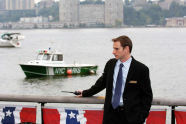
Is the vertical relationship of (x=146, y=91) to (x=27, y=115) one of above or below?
above

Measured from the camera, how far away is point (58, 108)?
7.20m

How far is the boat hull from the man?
3286 cm

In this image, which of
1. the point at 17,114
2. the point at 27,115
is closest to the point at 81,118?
the point at 27,115

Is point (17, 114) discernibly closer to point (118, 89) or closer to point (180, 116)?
point (118, 89)

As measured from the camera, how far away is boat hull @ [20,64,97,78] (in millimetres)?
39094

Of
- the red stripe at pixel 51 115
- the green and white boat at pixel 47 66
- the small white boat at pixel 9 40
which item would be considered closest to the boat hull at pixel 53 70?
the green and white boat at pixel 47 66

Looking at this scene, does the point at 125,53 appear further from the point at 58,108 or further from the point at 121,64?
the point at 58,108

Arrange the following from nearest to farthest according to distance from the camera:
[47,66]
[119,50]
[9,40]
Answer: [119,50]
[47,66]
[9,40]

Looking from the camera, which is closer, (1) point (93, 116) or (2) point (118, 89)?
(2) point (118, 89)

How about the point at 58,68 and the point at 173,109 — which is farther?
the point at 58,68

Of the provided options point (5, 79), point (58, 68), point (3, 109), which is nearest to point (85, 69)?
point (58, 68)

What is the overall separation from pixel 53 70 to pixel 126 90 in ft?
110

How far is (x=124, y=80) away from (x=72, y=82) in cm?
3189

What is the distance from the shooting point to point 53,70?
1561 inches
